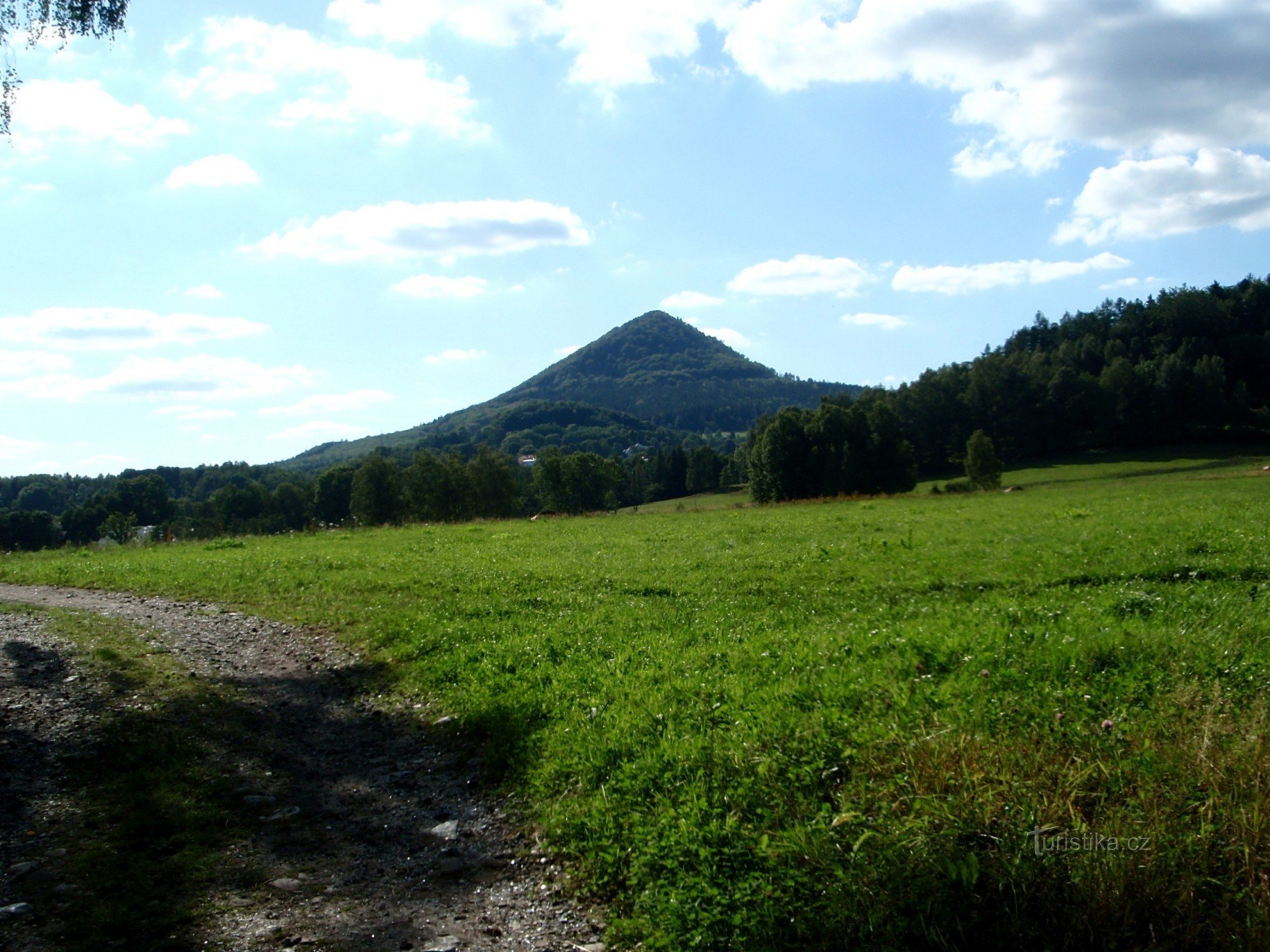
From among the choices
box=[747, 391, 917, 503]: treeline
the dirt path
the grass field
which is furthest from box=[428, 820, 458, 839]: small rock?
box=[747, 391, 917, 503]: treeline

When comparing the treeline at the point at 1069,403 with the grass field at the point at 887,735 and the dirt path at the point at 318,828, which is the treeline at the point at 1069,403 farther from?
the dirt path at the point at 318,828

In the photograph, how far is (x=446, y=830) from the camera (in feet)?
21.5

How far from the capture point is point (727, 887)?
195 inches

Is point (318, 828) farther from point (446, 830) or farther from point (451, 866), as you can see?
point (451, 866)

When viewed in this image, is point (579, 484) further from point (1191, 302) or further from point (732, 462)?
point (1191, 302)

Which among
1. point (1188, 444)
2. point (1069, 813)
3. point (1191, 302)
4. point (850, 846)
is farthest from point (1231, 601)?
point (1191, 302)

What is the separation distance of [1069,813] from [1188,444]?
124m

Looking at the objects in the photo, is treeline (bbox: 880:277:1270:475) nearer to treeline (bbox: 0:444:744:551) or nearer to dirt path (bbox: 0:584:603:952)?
treeline (bbox: 0:444:744:551)

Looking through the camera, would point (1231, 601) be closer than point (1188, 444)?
Yes

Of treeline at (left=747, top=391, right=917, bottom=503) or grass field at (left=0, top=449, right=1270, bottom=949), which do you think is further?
treeline at (left=747, top=391, right=917, bottom=503)

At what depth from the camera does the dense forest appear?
252 feet

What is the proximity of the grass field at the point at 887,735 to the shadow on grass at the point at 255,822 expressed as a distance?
841 millimetres

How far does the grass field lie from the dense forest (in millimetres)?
26773

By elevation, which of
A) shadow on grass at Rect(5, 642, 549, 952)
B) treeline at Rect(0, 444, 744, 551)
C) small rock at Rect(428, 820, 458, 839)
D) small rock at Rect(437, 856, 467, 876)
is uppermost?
treeline at Rect(0, 444, 744, 551)
